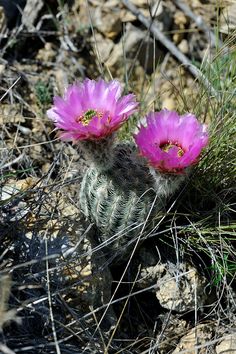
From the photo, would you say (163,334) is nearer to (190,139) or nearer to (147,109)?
(190,139)

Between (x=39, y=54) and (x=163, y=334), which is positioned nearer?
(x=163, y=334)

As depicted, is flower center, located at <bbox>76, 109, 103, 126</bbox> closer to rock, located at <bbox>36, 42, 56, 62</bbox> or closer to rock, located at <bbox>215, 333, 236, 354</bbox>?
rock, located at <bbox>215, 333, 236, 354</bbox>

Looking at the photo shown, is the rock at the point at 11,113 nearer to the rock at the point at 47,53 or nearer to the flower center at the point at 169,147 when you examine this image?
the rock at the point at 47,53

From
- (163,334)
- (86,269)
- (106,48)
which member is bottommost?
(163,334)

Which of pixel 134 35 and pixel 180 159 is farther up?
pixel 134 35

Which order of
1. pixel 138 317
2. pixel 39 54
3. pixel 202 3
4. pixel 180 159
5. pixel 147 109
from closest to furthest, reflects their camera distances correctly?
pixel 180 159 < pixel 138 317 < pixel 147 109 < pixel 39 54 < pixel 202 3

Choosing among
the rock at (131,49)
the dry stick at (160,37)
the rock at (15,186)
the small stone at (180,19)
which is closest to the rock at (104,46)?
the rock at (131,49)

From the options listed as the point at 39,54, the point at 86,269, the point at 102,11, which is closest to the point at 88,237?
the point at 86,269
